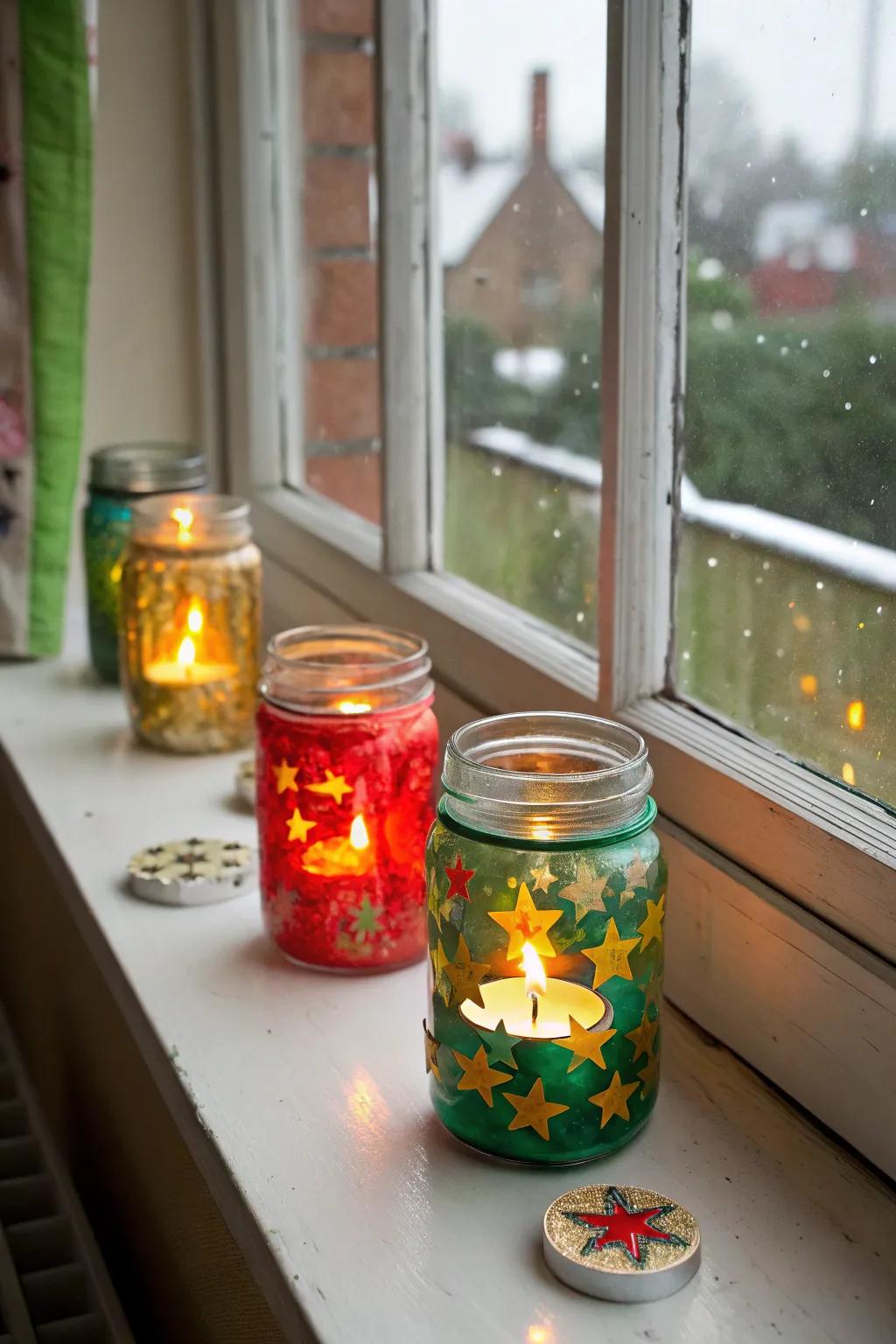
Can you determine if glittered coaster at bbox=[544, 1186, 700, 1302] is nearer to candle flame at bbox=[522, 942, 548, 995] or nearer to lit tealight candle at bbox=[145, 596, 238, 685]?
candle flame at bbox=[522, 942, 548, 995]

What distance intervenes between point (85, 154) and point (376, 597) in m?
0.46

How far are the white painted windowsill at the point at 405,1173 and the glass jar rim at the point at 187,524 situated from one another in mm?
325

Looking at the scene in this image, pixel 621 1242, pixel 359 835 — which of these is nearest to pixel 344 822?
pixel 359 835

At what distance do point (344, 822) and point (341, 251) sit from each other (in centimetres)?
64

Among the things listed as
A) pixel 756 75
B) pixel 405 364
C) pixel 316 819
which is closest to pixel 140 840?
pixel 316 819

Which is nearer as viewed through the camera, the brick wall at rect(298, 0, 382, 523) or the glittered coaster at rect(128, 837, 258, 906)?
the glittered coaster at rect(128, 837, 258, 906)

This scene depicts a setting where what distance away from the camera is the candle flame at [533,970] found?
2.09 ft

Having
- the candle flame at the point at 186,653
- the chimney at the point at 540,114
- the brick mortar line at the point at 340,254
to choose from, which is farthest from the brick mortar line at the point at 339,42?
the candle flame at the point at 186,653

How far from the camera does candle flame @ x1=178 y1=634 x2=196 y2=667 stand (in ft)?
3.76

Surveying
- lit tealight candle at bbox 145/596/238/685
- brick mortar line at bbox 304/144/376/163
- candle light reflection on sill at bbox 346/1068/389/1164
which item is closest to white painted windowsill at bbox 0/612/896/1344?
candle light reflection on sill at bbox 346/1068/389/1164

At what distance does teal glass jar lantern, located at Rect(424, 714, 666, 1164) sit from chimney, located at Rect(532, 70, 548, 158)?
1.56 ft

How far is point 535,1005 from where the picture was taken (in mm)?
644

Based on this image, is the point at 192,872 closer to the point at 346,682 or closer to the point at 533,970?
the point at 346,682

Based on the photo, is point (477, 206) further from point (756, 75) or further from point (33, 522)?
point (33, 522)
